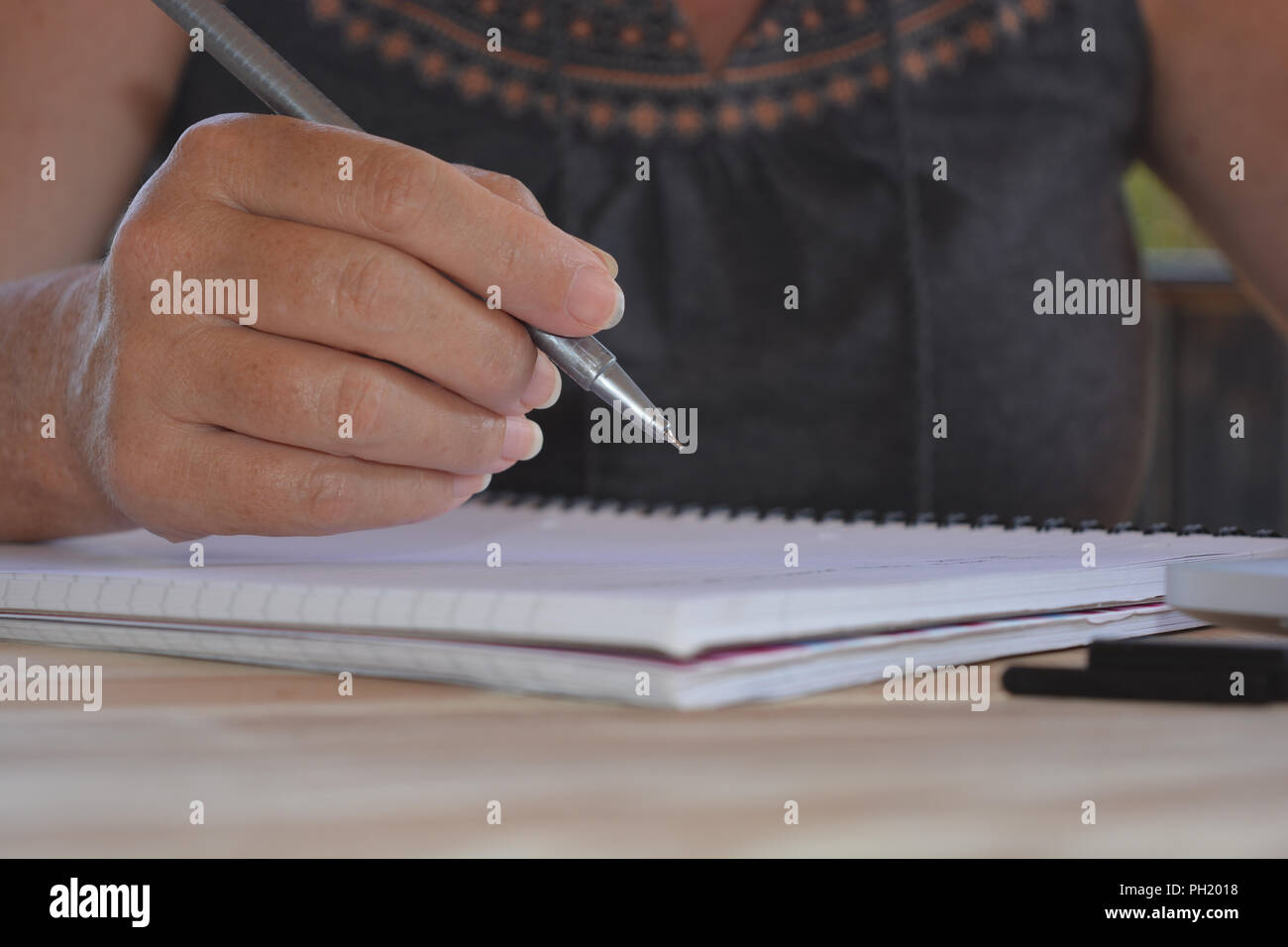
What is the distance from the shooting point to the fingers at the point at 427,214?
0.45 m

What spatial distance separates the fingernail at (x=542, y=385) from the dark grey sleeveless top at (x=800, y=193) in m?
0.43

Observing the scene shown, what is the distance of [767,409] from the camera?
3.15 feet

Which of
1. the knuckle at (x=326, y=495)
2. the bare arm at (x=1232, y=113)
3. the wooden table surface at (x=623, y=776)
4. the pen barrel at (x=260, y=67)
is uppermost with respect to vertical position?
the bare arm at (x=1232, y=113)

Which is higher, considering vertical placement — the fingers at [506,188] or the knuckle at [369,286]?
the fingers at [506,188]

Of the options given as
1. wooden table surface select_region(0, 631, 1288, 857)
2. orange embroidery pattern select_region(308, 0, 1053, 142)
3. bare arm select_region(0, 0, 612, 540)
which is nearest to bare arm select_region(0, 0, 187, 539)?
orange embroidery pattern select_region(308, 0, 1053, 142)

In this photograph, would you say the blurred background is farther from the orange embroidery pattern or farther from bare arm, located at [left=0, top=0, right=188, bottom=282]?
bare arm, located at [left=0, top=0, right=188, bottom=282]

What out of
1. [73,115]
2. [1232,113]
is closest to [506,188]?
[73,115]

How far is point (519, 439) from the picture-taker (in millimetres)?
510

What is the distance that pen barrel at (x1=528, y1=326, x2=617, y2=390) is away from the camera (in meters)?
0.47

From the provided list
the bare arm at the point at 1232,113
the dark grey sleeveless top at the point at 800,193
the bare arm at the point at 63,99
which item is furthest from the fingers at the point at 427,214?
the bare arm at the point at 1232,113

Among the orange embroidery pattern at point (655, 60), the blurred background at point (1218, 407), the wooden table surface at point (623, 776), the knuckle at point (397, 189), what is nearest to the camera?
the wooden table surface at point (623, 776)

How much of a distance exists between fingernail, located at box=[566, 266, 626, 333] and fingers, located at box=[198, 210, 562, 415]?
0.03m

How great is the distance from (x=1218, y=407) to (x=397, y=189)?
185cm

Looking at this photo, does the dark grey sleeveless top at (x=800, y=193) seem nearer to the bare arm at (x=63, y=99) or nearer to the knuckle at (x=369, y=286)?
the bare arm at (x=63, y=99)
